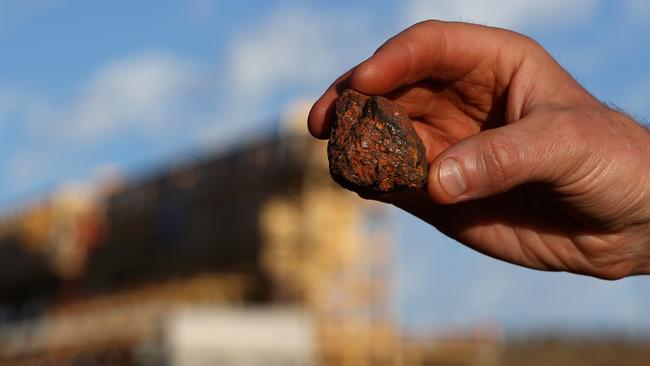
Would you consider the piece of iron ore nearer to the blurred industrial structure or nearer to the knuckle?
the knuckle

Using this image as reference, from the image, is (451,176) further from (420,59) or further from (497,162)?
(420,59)

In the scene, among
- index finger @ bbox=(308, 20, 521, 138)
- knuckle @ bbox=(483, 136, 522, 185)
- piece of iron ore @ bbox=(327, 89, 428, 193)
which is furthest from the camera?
piece of iron ore @ bbox=(327, 89, 428, 193)

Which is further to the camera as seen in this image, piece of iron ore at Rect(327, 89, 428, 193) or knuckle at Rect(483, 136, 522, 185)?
piece of iron ore at Rect(327, 89, 428, 193)

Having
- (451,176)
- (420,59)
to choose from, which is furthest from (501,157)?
(420,59)

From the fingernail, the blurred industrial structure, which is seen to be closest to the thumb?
the fingernail

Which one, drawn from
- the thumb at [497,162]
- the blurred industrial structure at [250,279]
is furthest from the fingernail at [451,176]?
the blurred industrial structure at [250,279]

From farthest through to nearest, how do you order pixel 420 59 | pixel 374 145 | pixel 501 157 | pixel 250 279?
1. pixel 250 279
2. pixel 374 145
3. pixel 420 59
4. pixel 501 157

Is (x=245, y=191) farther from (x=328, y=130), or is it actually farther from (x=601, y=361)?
(x=328, y=130)
